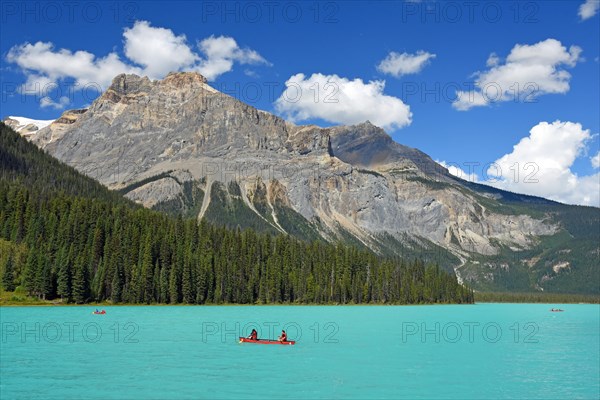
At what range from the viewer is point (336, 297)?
7785 inches

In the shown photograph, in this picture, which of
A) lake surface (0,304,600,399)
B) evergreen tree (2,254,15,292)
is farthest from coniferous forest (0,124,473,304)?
lake surface (0,304,600,399)

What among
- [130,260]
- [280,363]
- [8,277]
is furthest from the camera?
[130,260]

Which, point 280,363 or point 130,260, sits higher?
point 130,260

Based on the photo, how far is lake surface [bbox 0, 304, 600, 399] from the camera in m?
45.7

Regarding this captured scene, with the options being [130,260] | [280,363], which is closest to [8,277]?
[130,260]

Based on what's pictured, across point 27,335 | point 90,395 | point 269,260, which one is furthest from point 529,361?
point 269,260

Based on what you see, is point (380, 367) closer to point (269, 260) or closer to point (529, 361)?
point (529, 361)

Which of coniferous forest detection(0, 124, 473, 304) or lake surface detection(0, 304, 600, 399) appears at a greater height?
coniferous forest detection(0, 124, 473, 304)

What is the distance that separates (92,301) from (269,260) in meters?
63.9

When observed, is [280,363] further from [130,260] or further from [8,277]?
[130,260]

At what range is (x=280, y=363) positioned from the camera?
5944 centimetres

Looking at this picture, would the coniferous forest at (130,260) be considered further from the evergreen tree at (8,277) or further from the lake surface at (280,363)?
the lake surface at (280,363)

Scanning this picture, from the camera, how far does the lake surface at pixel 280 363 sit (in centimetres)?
4566

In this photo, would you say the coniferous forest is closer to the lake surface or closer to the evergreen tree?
the evergreen tree
